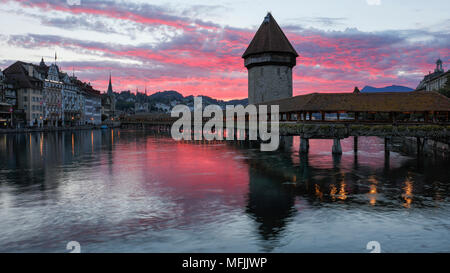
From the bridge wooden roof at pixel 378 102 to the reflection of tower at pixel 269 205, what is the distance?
13.3m

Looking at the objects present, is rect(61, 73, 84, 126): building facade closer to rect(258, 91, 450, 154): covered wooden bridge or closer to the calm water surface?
the calm water surface

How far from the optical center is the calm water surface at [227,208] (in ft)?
40.0

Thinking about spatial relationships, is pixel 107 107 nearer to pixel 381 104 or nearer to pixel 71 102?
pixel 71 102

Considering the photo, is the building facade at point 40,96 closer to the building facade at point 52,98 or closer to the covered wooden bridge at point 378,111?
the building facade at point 52,98

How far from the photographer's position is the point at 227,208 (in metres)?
16.6

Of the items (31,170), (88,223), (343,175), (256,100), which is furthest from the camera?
(256,100)

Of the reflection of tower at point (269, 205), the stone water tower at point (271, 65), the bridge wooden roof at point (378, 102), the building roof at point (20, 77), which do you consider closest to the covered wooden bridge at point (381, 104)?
the bridge wooden roof at point (378, 102)

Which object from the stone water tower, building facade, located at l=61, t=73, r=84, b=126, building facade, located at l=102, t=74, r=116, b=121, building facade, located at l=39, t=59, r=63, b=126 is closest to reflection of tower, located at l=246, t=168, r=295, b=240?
the stone water tower

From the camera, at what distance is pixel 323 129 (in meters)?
33.6

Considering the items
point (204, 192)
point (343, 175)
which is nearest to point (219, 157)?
point (343, 175)

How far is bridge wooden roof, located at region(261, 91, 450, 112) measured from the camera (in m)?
32.8

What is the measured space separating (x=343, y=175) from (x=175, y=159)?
16781mm
